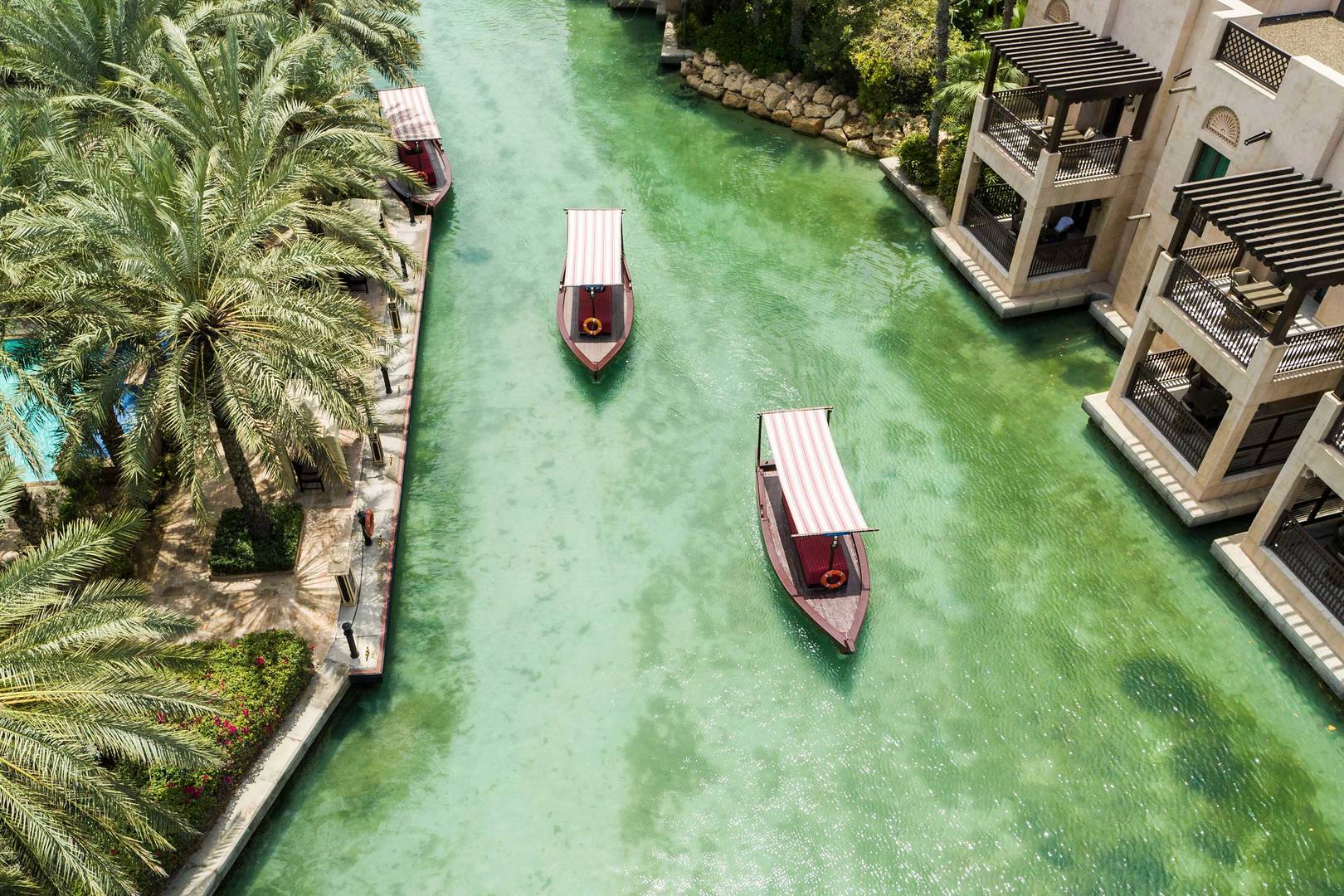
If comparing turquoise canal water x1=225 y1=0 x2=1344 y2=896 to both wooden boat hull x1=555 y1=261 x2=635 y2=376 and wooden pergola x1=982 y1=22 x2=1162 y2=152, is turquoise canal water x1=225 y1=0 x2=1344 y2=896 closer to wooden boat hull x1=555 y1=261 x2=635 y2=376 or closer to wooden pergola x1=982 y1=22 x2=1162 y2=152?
wooden boat hull x1=555 y1=261 x2=635 y2=376

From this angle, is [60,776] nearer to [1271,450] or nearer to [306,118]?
[306,118]

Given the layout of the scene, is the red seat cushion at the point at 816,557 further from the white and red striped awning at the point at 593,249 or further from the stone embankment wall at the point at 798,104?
the stone embankment wall at the point at 798,104

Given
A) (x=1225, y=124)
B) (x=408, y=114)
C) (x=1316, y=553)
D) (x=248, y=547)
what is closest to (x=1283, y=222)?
(x=1225, y=124)

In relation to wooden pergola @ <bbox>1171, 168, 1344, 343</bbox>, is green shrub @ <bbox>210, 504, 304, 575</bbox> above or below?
below

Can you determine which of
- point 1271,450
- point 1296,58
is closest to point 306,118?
point 1296,58

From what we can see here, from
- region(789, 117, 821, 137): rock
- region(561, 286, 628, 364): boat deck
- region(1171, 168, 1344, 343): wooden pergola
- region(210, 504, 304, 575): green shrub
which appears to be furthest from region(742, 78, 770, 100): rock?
region(210, 504, 304, 575): green shrub

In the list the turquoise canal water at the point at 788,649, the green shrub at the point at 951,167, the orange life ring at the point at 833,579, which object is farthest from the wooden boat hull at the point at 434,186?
the orange life ring at the point at 833,579
